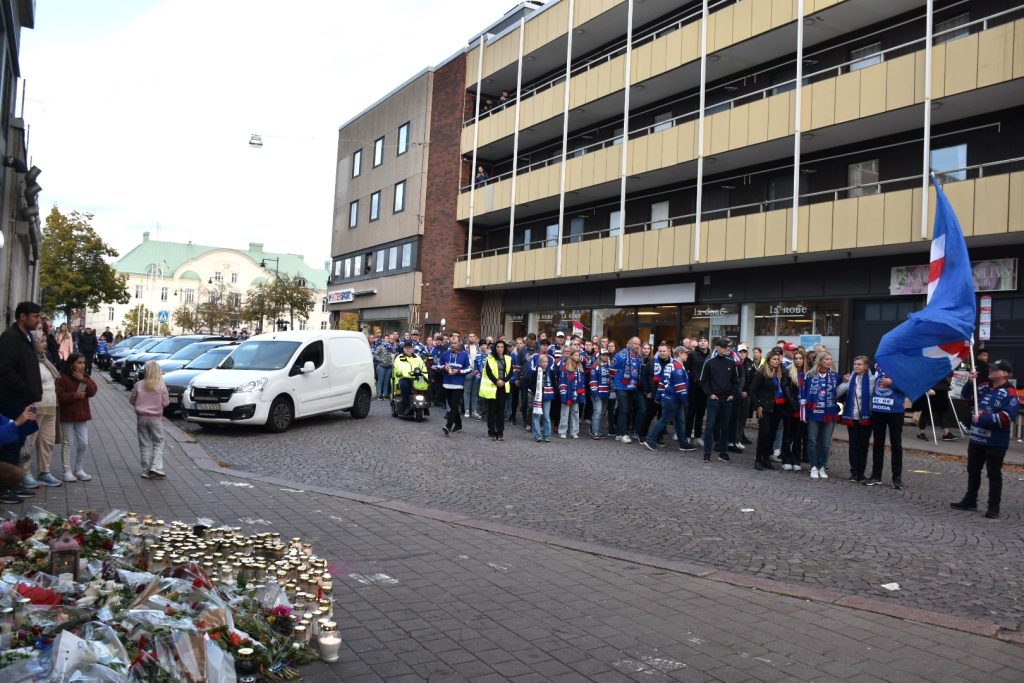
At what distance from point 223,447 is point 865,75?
1672 centimetres

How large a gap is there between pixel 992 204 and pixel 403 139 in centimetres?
2927

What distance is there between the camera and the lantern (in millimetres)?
4527

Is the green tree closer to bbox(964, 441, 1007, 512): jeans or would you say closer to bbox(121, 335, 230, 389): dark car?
bbox(121, 335, 230, 389): dark car

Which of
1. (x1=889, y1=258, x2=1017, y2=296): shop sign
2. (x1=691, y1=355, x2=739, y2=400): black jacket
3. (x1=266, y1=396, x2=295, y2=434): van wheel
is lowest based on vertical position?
(x1=266, y1=396, x2=295, y2=434): van wheel

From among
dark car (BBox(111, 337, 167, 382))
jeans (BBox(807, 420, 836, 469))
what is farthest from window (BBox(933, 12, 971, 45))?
dark car (BBox(111, 337, 167, 382))

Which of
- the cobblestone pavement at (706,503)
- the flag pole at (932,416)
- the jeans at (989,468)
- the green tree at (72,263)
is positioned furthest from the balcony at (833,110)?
the green tree at (72,263)

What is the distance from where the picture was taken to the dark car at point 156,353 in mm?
22703

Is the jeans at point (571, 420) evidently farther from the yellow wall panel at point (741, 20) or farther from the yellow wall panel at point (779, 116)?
the yellow wall panel at point (741, 20)

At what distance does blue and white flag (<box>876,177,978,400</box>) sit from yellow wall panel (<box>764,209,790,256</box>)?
10.7m

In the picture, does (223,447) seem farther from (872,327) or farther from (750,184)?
(750,184)

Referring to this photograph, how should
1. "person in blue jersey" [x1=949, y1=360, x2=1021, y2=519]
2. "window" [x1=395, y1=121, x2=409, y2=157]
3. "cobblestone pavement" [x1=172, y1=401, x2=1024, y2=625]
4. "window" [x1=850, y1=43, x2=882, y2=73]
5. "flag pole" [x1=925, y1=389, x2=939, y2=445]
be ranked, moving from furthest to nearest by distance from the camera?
1. "window" [x1=395, y1=121, x2=409, y2=157]
2. "window" [x1=850, y1=43, x2=882, y2=73]
3. "flag pole" [x1=925, y1=389, x2=939, y2=445]
4. "person in blue jersey" [x1=949, y1=360, x2=1021, y2=519]
5. "cobblestone pavement" [x1=172, y1=401, x2=1024, y2=625]

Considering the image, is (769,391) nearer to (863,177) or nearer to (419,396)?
(419,396)

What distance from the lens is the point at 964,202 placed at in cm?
1711

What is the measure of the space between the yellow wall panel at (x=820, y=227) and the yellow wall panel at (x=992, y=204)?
136 inches
